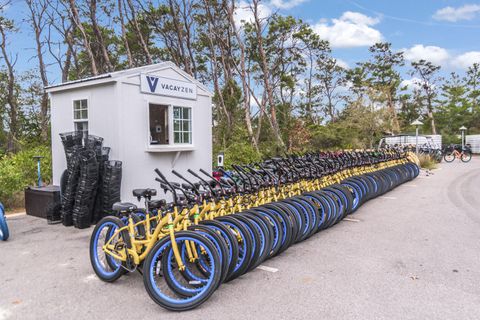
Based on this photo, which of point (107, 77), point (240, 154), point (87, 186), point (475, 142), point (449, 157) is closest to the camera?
point (87, 186)

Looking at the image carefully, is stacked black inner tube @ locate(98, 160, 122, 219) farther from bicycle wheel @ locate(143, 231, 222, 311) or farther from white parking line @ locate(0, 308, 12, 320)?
bicycle wheel @ locate(143, 231, 222, 311)

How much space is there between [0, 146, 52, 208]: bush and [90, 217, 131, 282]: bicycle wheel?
4.33 meters

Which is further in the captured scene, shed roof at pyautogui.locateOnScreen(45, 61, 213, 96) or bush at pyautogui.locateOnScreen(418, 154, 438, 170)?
bush at pyautogui.locateOnScreen(418, 154, 438, 170)

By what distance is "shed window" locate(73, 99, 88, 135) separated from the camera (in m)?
6.47

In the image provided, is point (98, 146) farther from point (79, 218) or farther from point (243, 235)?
point (243, 235)

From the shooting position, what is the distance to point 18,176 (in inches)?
267

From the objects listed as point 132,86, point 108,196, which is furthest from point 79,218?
point 132,86

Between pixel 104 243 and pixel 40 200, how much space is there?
350 cm

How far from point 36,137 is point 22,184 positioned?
257 inches

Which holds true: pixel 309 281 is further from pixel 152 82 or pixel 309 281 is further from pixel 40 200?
pixel 40 200

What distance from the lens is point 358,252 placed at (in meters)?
4.11

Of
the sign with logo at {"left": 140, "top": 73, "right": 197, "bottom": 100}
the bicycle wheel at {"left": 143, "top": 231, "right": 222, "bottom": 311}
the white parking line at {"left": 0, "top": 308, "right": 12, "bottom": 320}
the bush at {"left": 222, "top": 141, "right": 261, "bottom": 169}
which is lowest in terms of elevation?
the white parking line at {"left": 0, "top": 308, "right": 12, "bottom": 320}

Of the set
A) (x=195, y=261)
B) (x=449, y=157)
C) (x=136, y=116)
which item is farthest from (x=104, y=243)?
(x=449, y=157)

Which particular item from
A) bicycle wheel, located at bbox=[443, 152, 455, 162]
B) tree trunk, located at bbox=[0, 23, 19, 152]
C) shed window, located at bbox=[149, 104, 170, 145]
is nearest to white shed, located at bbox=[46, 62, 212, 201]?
shed window, located at bbox=[149, 104, 170, 145]
